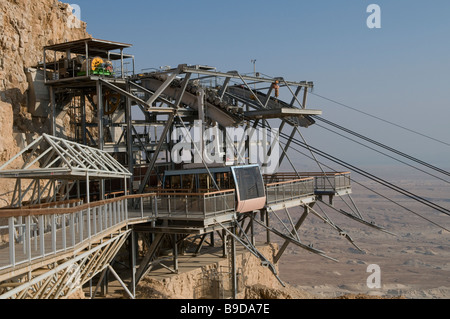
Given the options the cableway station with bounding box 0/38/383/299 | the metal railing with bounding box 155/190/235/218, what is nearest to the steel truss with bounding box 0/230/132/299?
the cableway station with bounding box 0/38/383/299

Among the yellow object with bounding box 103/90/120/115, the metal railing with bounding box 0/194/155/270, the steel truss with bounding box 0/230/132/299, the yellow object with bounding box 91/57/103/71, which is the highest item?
the yellow object with bounding box 91/57/103/71

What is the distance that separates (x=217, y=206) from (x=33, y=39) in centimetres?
2327

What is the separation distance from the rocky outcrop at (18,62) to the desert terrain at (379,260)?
34283mm

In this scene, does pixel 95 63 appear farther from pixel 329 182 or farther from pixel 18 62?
pixel 329 182

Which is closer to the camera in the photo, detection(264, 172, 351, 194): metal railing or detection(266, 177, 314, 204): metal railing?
detection(266, 177, 314, 204): metal railing

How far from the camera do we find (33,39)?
39156 mm

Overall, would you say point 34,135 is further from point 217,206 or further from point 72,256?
point 72,256

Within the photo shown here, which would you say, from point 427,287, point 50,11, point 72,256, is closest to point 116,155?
point 50,11

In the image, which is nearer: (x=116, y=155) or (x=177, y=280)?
(x=177, y=280)

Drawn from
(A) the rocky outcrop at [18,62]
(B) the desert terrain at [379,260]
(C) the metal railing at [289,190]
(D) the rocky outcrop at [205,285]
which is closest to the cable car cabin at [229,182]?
(C) the metal railing at [289,190]

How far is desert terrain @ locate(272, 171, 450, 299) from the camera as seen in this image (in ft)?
205

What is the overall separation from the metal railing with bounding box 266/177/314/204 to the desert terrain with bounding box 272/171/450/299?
26027mm

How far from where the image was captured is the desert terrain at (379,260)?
62438mm

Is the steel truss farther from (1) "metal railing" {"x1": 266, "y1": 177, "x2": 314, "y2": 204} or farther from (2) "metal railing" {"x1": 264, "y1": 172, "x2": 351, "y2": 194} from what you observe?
(2) "metal railing" {"x1": 264, "y1": 172, "x2": 351, "y2": 194}
